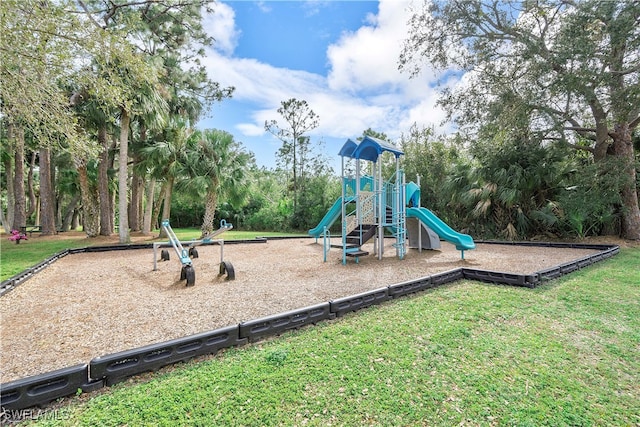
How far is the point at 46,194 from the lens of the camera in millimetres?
11883

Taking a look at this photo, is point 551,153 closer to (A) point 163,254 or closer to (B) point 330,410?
(B) point 330,410

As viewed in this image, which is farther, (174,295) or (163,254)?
(163,254)

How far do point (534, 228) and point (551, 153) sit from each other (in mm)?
2615

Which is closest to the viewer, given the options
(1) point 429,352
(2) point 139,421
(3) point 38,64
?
(2) point 139,421

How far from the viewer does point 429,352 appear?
7.33 ft

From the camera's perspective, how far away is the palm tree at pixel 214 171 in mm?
11611

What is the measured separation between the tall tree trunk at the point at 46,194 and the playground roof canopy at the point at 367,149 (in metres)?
11.7

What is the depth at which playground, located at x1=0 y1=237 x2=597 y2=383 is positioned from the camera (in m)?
2.51

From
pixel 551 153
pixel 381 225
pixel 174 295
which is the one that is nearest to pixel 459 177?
pixel 551 153

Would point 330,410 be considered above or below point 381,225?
below

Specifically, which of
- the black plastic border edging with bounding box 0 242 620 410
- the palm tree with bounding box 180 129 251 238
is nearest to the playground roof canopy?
the black plastic border edging with bounding box 0 242 620 410

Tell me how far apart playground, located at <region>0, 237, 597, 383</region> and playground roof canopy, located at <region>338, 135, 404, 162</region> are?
8.15 ft

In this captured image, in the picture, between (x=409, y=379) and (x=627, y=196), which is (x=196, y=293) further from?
(x=627, y=196)

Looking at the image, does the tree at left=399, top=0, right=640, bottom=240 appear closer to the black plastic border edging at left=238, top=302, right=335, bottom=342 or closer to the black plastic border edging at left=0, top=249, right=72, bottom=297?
the black plastic border edging at left=238, top=302, right=335, bottom=342
